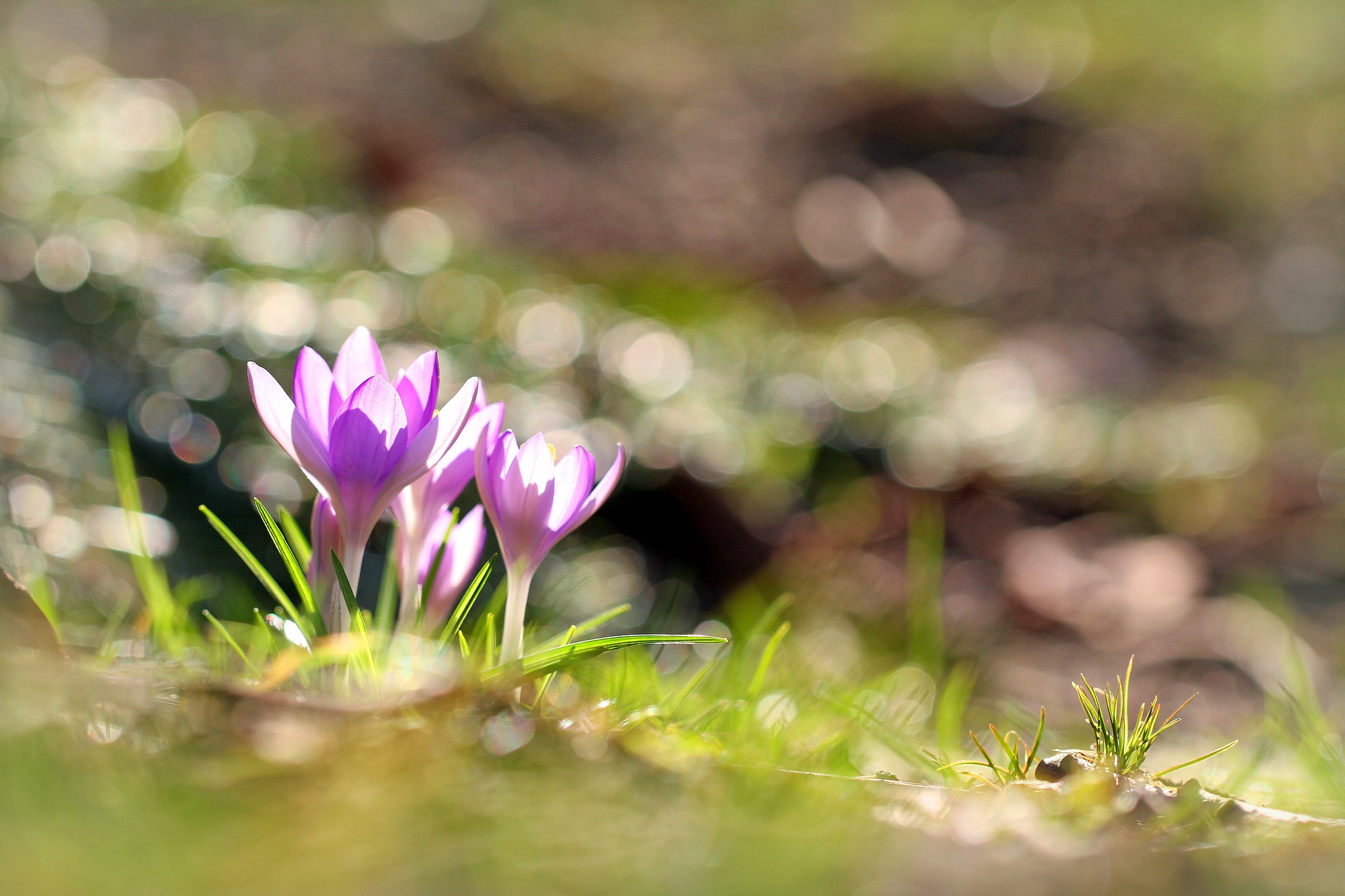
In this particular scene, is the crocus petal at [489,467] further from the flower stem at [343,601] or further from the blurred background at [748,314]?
the blurred background at [748,314]

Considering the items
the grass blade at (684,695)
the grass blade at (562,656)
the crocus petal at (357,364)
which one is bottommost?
the grass blade at (684,695)

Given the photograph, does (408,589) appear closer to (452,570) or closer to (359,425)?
(452,570)

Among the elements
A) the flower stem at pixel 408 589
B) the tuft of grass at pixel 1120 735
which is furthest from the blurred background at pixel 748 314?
the flower stem at pixel 408 589

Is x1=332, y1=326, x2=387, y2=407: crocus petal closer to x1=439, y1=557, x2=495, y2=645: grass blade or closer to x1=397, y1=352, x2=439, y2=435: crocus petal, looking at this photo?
x1=397, y1=352, x2=439, y2=435: crocus petal

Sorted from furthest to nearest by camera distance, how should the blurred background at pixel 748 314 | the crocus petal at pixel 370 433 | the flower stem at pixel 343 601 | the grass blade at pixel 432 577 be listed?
1. the blurred background at pixel 748 314
2. the grass blade at pixel 432 577
3. the flower stem at pixel 343 601
4. the crocus petal at pixel 370 433

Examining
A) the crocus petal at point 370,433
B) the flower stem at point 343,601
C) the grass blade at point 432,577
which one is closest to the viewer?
the crocus petal at point 370,433

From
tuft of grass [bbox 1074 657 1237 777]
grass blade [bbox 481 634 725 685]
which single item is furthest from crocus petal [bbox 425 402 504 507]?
tuft of grass [bbox 1074 657 1237 777]

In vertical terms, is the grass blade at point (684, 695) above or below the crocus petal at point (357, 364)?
below

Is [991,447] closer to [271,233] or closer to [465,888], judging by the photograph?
[271,233]
